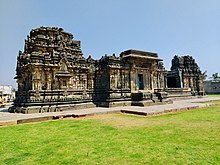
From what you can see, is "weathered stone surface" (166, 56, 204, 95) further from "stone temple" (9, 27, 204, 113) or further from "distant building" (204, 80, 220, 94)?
"distant building" (204, 80, 220, 94)

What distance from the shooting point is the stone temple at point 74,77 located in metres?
14.4

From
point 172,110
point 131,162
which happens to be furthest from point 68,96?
point 131,162

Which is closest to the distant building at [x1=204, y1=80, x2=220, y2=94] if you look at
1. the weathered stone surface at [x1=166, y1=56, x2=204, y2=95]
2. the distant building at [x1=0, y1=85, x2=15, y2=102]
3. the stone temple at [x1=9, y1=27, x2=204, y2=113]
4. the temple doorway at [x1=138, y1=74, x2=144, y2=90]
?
the weathered stone surface at [x1=166, y1=56, x2=204, y2=95]

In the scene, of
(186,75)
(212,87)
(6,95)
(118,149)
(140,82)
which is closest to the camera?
(118,149)

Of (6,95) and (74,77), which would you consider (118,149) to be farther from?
(6,95)

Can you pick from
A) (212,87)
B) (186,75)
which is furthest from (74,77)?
(212,87)

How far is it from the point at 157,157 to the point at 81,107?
38.7 feet

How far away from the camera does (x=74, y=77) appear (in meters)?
18.3

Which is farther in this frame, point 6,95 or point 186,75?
point 6,95

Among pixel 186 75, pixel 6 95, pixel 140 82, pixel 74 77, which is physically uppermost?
pixel 186 75

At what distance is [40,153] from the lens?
4.08m

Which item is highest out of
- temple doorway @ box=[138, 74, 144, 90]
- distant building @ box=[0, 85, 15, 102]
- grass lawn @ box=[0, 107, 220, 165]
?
temple doorway @ box=[138, 74, 144, 90]

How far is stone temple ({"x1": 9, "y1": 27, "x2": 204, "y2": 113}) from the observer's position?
14352mm

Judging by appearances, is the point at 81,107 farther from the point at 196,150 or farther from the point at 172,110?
the point at 196,150
